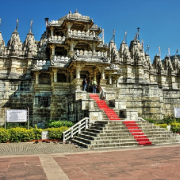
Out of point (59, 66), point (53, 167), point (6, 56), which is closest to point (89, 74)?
point (59, 66)

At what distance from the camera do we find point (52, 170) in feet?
22.4

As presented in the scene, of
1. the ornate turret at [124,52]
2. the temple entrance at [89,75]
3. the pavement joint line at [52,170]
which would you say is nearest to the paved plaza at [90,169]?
the pavement joint line at [52,170]

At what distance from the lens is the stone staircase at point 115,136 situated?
1234 cm

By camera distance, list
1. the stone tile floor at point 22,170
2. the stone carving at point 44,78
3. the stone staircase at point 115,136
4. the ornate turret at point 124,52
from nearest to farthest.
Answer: the stone tile floor at point 22,170, the stone staircase at point 115,136, the stone carving at point 44,78, the ornate turret at point 124,52

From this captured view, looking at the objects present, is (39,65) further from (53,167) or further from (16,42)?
(53,167)

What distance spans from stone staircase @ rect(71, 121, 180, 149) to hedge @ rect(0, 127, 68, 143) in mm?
1672

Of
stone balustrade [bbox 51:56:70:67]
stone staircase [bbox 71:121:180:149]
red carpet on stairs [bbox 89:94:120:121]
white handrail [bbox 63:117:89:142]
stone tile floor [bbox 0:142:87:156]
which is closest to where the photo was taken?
stone tile floor [bbox 0:142:87:156]

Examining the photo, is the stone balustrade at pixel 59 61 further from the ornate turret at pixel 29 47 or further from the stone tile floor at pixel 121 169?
the stone tile floor at pixel 121 169

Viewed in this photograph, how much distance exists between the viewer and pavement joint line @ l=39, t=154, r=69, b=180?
609 centimetres

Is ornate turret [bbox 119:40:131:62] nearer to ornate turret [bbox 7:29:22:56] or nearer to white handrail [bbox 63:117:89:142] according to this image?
ornate turret [bbox 7:29:22:56]

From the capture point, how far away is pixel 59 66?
21.9 m

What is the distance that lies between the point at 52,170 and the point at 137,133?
8551 millimetres

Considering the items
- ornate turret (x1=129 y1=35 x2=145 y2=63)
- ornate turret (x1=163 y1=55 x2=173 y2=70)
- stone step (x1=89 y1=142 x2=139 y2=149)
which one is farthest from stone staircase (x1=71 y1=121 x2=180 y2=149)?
ornate turret (x1=163 y1=55 x2=173 y2=70)

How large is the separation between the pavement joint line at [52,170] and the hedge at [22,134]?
6.82m
